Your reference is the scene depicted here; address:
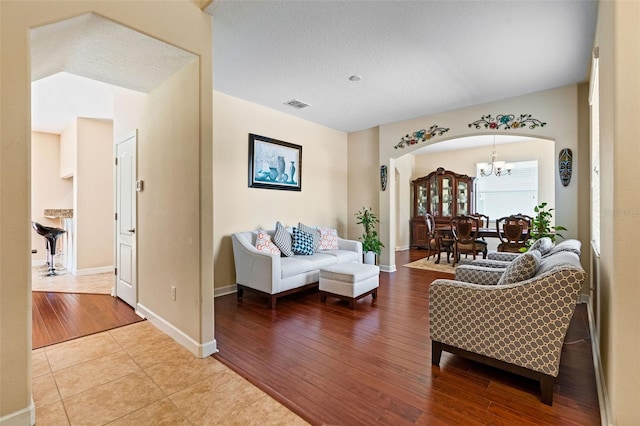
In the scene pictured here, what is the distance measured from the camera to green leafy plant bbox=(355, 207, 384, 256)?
17.7ft

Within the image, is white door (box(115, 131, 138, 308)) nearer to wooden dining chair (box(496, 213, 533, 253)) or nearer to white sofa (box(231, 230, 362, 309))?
white sofa (box(231, 230, 362, 309))

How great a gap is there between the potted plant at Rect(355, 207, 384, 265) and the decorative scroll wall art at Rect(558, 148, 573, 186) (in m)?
2.76

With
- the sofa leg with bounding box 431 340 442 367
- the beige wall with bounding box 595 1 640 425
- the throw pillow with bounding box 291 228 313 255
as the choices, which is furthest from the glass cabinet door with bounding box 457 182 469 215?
the beige wall with bounding box 595 1 640 425

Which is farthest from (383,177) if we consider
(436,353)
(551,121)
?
(436,353)

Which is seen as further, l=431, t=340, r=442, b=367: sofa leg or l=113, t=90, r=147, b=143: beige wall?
l=113, t=90, r=147, b=143: beige wall

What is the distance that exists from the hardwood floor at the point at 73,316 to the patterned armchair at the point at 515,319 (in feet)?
9.93

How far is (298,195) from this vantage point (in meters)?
5.27

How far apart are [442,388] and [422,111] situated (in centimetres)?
403

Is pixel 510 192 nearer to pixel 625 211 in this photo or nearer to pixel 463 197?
pixel 463 197

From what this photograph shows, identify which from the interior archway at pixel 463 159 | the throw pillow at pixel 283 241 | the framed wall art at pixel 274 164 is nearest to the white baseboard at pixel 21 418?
the throw pillow at pixel 283 241

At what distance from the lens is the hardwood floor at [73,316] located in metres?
2.82

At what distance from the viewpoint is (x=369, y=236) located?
551cm

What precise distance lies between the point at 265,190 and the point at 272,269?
5.35 feet

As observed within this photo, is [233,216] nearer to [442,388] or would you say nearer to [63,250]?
[442,388]
